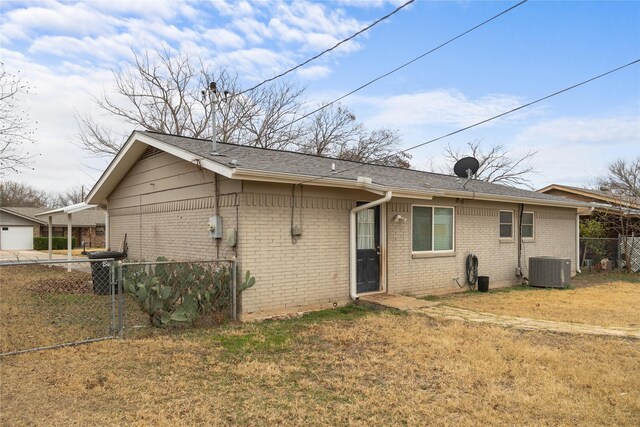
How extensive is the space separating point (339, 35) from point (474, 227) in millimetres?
6738

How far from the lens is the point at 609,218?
18.8 metres

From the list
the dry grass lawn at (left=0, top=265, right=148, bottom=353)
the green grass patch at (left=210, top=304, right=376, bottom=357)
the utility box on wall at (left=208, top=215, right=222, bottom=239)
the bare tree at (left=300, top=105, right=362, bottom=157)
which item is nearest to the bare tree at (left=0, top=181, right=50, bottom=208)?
the bare tree at (left=300, top=105, right=362, bottom=157)

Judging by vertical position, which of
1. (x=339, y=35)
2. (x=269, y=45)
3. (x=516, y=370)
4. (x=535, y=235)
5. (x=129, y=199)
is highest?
(x=269, y=45)

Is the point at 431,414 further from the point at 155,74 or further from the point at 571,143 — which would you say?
the point at 155,74

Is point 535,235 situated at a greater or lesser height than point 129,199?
lesser

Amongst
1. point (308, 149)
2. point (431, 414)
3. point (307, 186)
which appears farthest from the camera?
point (308, 149)

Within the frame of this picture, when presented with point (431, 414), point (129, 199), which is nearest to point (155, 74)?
point (129, 199)

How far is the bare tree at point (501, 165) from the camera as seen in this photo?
33.8 metres

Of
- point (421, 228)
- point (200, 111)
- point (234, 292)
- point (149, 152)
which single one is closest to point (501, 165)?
point (200, 111)

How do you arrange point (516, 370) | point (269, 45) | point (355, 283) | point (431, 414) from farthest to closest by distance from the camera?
point (269, 45) → point (355, 283) → point (516, 370) → point (431, 414)

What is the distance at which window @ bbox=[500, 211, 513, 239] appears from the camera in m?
12.6

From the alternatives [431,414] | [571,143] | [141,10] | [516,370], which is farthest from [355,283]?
[571,143]

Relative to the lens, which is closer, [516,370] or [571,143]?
[516,370]

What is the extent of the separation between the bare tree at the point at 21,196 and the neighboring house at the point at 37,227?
550 inches
